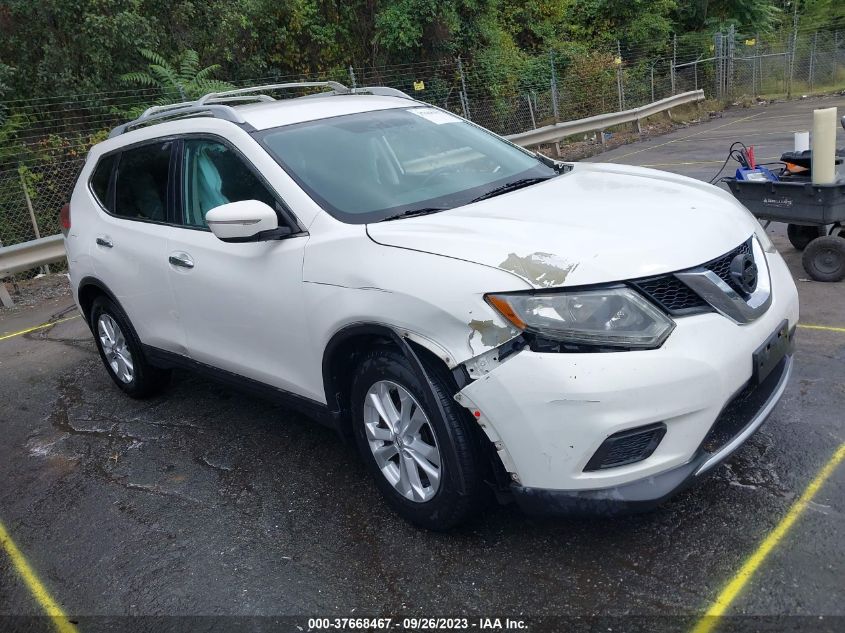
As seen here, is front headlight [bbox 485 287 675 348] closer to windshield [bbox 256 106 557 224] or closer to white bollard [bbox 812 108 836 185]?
windshield [bbox 256 106 557 224]

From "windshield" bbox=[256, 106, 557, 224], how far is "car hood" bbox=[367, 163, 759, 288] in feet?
0.73

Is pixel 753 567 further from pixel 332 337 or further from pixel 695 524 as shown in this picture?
pixel 332 337

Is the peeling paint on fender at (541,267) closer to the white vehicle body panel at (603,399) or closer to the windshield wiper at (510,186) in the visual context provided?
the white vehicle body panel at (603,399)

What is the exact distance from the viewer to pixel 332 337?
3258 millimetres

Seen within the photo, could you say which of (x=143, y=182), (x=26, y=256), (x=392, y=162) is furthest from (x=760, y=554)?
(x=26, y=256)

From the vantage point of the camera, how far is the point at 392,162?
12.6 ft

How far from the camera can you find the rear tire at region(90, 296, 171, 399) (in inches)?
195

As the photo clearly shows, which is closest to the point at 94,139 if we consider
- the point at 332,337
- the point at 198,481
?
the point at 198,481

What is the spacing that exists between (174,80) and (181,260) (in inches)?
406

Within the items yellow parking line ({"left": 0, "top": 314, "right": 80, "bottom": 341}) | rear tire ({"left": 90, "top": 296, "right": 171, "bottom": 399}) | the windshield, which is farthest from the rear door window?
yellow parking line ({"left": 0, "top": 314, "right": 80, "bottom": 341})

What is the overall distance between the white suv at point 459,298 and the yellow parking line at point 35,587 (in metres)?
1.25

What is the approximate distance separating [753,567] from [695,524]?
0.32 meters

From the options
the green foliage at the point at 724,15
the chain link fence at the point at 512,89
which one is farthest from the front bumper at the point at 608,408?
the green foliage at the point at 724,15

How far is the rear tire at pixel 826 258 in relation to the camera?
Result: 18.8ft
